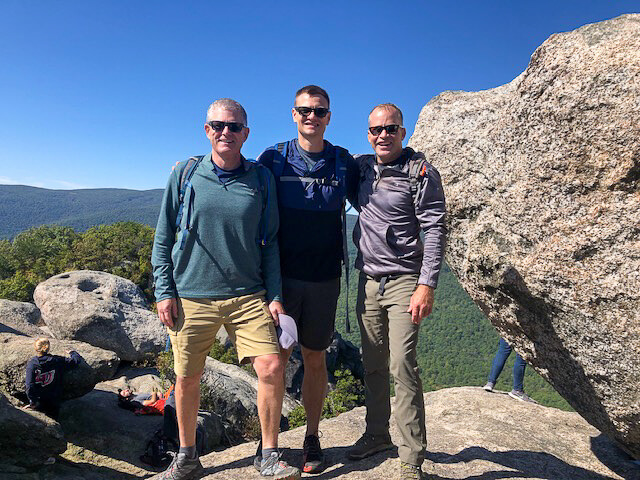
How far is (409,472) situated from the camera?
4.37 meters

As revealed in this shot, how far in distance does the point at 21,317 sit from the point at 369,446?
1337cm

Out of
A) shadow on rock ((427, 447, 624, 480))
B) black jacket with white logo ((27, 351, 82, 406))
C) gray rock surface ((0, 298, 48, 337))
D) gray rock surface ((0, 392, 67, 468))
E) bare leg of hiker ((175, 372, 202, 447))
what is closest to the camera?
bare leg of hiker ((175, 372, 202, 447))

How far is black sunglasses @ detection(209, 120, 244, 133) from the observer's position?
14.5 ft

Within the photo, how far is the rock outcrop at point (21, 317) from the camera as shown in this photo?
13.0m

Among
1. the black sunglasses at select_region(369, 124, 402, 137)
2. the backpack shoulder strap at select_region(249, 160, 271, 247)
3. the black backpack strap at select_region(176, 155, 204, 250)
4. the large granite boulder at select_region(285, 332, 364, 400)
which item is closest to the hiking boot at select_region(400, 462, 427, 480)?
the backpack shoulder strap at select_region(249, 160, 271, 247)

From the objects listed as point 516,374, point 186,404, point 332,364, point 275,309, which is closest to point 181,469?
point 186,404

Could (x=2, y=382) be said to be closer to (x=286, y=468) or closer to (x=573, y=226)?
(x=286, y=468)

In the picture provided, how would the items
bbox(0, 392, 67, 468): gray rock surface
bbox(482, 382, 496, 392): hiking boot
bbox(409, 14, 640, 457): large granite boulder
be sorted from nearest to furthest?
bbox(409, 14, 640, 457): large granite boulder < bbox(0, 392, 67, 468): gray rock surface < bbox(482, 382, 496, 392): hiking boot

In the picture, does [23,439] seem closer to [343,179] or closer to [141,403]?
[141,403]

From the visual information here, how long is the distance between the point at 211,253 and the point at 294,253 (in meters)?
0.90

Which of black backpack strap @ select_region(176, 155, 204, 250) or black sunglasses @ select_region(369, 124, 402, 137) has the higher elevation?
black sunglasses @ select_region(369, 124, 402, 137)

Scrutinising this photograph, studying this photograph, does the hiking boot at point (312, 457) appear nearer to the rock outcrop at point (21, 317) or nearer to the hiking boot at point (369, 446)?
the hiking boot at point (369, 446)

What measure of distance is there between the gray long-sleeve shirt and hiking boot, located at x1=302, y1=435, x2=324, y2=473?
7.23 ft

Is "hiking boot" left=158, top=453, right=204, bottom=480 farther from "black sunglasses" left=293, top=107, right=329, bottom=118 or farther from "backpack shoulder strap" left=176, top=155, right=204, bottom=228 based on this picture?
"black sunglasses" left=293, top=107, right=329, bottom=118
